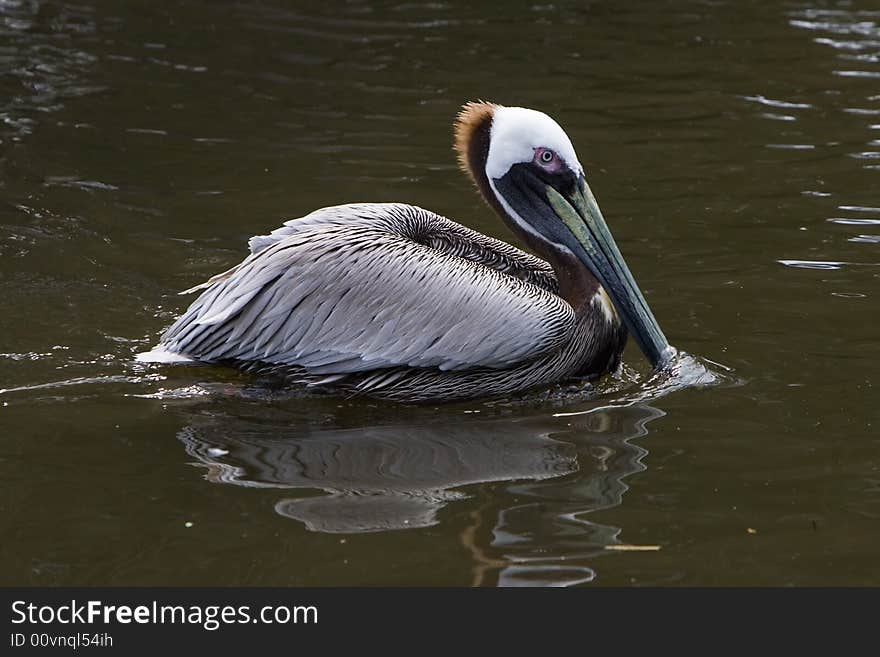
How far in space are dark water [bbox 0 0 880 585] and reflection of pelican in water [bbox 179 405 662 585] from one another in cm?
1

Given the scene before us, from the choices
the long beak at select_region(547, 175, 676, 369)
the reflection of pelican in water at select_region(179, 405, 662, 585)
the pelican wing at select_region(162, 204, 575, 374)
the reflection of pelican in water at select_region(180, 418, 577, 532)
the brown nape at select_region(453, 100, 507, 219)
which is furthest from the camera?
the brown nape at select_region(453, 100, 507, 219)

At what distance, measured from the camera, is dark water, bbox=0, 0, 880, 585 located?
4277mm

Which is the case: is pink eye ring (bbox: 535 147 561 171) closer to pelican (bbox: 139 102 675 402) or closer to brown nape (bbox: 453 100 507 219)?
pelican (bbox: 139 102 675 402)

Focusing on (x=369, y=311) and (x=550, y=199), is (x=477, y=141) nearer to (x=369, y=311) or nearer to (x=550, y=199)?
(x=550, y=199)

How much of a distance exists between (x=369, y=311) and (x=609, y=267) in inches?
38.8

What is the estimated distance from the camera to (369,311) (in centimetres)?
558

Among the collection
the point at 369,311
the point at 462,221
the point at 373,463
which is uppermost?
the point at 369,311

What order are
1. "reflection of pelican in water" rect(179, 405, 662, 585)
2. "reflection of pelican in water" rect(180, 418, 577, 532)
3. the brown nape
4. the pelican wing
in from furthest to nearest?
the brown nape, the pelican wing, "reflection of pelican in water" rect(180, 418, 577, 532), "reflection of pelican in water" rect(179, 405, 662, 585)

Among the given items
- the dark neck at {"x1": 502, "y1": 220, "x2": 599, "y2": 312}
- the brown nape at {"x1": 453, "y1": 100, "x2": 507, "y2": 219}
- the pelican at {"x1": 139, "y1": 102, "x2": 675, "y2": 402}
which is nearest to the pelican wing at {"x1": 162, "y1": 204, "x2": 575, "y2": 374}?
the pelican at {"x1": 139, "y1": 102, "x2": 675, "y2": 402}

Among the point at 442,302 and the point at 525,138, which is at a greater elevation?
the point at 525,138

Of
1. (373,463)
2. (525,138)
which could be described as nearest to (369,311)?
(373,463)

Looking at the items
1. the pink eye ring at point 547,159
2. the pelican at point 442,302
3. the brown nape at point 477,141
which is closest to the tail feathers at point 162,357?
the pelican at point 442,302

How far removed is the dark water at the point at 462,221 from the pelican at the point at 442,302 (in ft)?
0.46

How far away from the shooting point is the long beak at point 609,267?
18.8 ft
